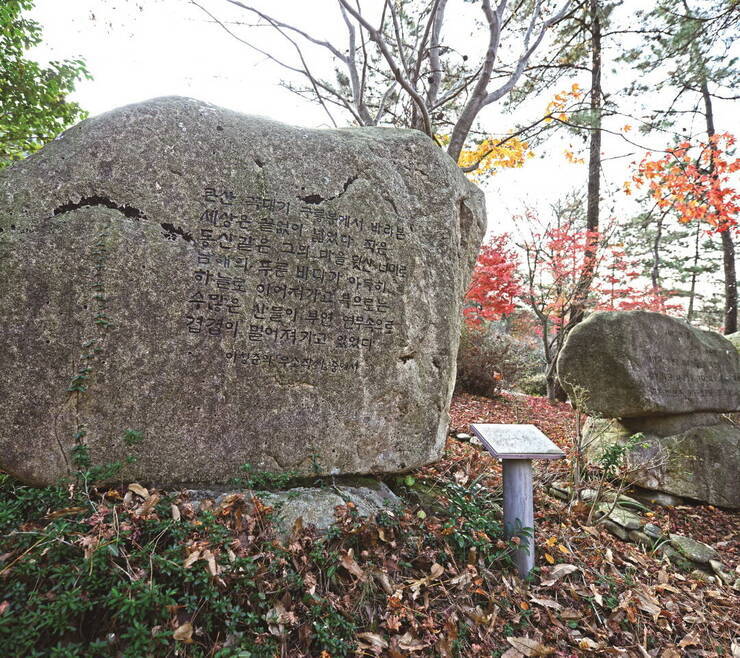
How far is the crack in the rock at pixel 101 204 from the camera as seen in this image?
2.64 meters

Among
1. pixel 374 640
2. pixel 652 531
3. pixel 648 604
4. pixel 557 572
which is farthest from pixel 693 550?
pixel 374 640

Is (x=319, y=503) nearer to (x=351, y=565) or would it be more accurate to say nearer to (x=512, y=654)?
(x=351, y=565)

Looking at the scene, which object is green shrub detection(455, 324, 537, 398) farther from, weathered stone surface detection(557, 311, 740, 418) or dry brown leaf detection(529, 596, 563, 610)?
dry brown leaf detection(529, 596, 563, 610)

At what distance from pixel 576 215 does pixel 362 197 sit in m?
12.6

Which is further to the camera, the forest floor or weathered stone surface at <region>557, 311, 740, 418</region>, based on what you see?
weathered stone surface at <region>557, 311, 740, 418</region>

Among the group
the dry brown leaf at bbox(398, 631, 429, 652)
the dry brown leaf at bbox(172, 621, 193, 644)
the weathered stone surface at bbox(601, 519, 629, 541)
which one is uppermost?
the dry brown leaf at bbox(172, 621, 193, 644)

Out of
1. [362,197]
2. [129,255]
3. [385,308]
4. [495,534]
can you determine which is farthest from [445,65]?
[495,534]

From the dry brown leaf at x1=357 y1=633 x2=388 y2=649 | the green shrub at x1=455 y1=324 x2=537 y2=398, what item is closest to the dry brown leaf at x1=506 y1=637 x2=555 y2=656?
the dry brown leaf at x1=357 y1=633 x2=388 y2=649

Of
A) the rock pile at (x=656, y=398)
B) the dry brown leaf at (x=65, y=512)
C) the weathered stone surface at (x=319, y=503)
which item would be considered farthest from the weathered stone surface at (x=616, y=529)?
the dry brown leaf at (x=65, y=512)

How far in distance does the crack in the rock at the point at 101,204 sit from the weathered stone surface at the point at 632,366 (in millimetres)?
4404

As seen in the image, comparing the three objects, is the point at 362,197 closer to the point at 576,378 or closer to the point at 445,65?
the point at 576,378

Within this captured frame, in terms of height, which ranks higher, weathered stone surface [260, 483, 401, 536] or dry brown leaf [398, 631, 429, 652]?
weathered stone surface [260, 483, 401, 536]

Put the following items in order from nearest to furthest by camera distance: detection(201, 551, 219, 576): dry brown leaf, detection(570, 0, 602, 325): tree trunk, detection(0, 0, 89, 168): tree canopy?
1. detection(201, 551, 219, 576): dry brown leaf
2. detection(0, 0, 89, 168): tree canopy
3. detection(570, 0, 602, 325): tree trunk

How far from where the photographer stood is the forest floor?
1863 millimetres
